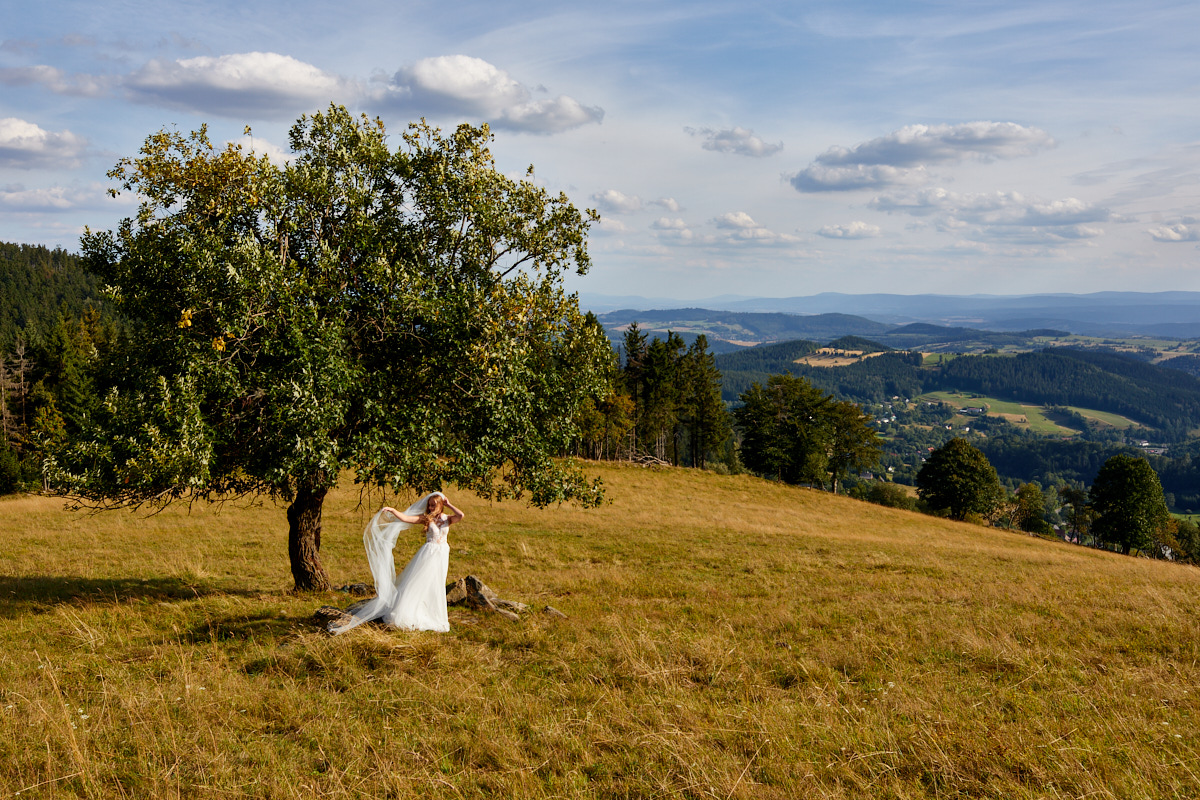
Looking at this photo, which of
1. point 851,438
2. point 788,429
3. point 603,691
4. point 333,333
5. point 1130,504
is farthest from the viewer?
point 851,438

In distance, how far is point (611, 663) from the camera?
391 inches

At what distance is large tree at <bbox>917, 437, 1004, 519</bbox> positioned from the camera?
6712 centimetres

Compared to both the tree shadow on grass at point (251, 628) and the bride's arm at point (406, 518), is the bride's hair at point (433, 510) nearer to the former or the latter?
the bride's arm at point (406, 518)

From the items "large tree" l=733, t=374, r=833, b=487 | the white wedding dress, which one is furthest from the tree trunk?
"large tree" l=733, t=374, r=833, b=487

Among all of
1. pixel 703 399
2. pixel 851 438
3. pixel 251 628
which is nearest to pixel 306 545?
pixel 251 628

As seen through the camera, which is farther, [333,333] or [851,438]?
[851,438]

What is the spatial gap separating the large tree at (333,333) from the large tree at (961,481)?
67049 mm

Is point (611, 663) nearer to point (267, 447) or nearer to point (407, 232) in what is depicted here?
point (267, 447)

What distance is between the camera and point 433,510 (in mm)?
11336

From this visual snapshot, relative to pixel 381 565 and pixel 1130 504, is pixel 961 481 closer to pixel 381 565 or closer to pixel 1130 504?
pixel 1130 504

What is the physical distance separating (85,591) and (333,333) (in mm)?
10191

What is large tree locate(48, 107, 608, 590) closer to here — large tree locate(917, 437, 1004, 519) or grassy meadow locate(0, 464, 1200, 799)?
grassy meadow locate(0, 464, 1200, 799)

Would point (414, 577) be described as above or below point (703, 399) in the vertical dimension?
above

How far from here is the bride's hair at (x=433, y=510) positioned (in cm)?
1119
